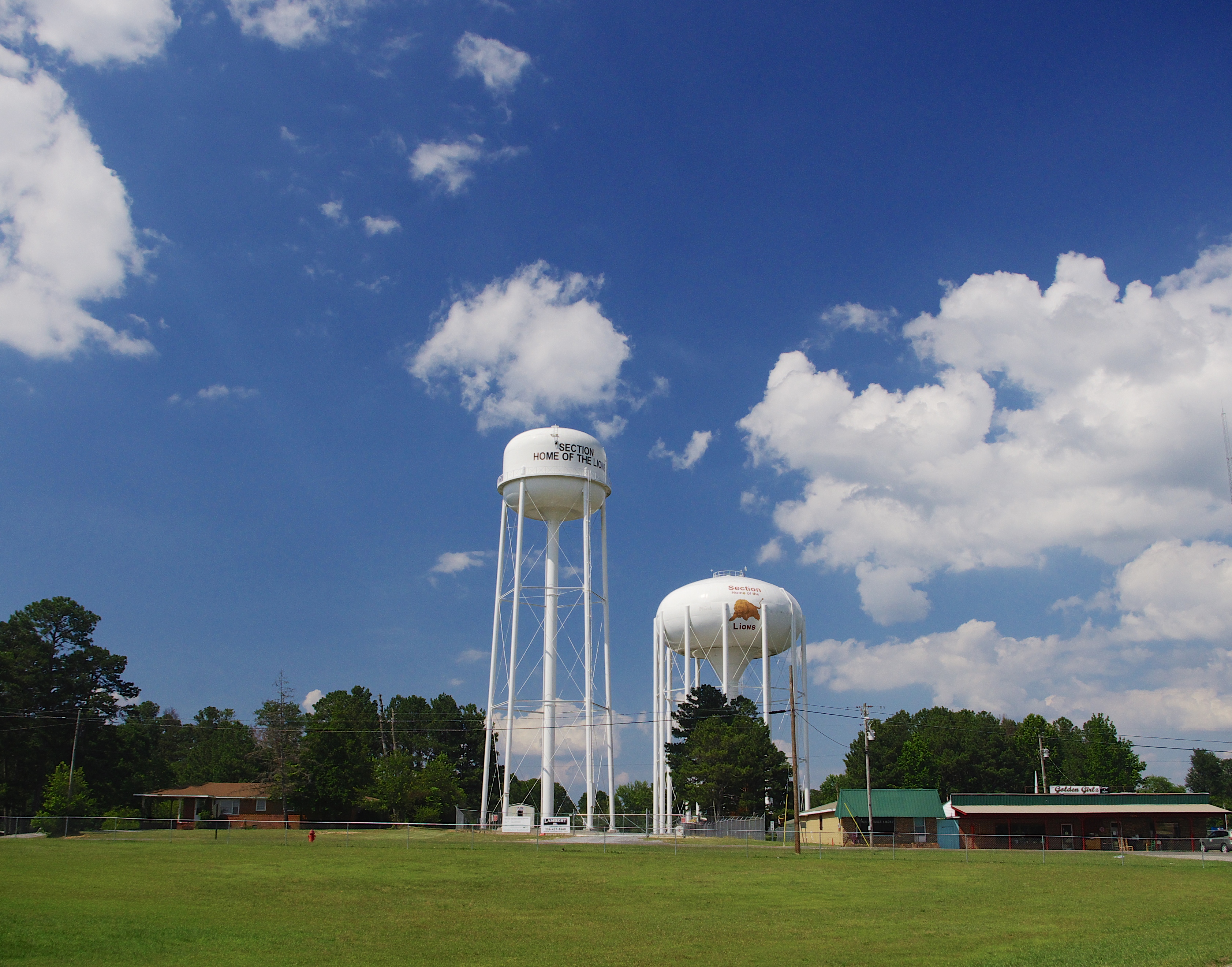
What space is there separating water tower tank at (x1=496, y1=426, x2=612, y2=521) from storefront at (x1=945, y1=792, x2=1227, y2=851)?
28.1 metres

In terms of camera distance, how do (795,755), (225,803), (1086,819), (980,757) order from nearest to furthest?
(795,755)
(1086,819)
(225,803)
(980,757)

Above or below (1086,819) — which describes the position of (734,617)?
above

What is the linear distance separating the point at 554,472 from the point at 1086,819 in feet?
121

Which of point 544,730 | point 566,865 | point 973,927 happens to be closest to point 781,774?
point 544,730

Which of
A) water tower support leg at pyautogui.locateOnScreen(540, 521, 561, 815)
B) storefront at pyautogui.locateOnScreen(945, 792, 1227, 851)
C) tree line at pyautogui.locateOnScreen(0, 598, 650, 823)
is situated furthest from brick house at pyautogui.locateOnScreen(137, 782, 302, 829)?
storefront at pyautogui.locateOnScreen(945, 792, 1227, 851)

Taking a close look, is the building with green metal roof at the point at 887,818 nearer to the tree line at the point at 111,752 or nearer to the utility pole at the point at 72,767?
the tree line at the point at 111,752

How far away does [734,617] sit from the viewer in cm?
5984

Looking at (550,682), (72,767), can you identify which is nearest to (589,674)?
(550,682)

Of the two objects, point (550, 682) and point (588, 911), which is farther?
point (550, 682)

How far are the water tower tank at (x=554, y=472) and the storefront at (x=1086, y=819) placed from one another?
28056mm

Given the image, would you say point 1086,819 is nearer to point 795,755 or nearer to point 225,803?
point 795,755

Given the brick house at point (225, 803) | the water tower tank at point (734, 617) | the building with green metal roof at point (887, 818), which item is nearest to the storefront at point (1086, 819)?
the building with green metal roof at point (887, 818)

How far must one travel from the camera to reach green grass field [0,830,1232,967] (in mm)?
14797

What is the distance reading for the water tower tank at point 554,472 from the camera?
54.0 m
